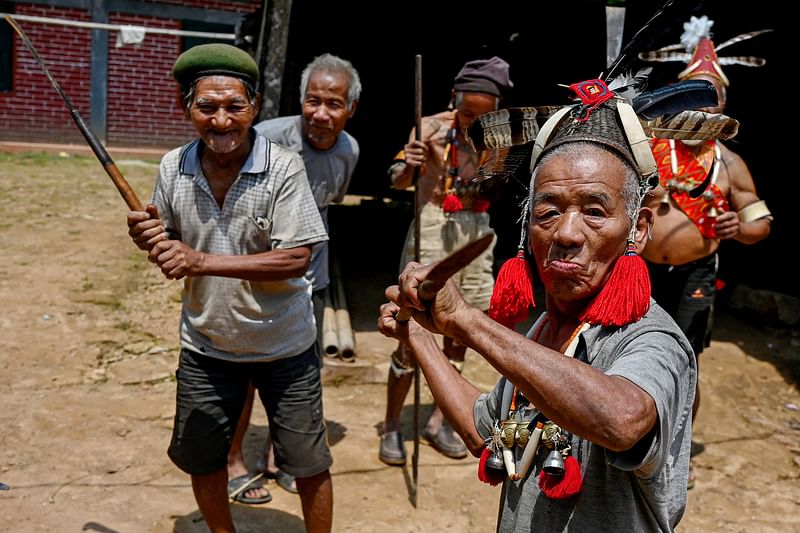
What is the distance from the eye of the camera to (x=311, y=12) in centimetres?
Result: 707

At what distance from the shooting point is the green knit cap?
3004mm

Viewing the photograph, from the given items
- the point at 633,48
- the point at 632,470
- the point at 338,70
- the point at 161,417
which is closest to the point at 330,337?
the point at 161,417

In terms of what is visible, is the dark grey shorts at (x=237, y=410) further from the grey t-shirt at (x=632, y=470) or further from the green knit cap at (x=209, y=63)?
the grey t-shirt at (x=632, y=470)

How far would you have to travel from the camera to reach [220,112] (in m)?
2.99

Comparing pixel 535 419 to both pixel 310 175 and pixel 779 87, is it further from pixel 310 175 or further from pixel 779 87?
pixel 779 87

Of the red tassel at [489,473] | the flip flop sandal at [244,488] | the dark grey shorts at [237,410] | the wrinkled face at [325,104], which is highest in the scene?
the wrinkled face at [325,104]

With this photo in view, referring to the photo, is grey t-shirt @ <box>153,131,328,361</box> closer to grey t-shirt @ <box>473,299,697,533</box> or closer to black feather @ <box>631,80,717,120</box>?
black feather @ <box>631,80,717,120</box>

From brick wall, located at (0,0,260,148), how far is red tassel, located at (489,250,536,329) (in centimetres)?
1369

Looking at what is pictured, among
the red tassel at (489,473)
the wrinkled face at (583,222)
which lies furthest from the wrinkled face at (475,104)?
the red tassel at (489,473)

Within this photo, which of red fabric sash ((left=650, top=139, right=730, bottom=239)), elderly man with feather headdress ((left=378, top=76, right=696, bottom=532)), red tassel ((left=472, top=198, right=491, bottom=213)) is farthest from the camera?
red tassel ((left=472, top=198, right=491, bottom=213))

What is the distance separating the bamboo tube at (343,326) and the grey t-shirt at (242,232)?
2.57m

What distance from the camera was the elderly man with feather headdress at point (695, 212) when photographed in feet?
14.0

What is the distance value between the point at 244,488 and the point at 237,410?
1078mm

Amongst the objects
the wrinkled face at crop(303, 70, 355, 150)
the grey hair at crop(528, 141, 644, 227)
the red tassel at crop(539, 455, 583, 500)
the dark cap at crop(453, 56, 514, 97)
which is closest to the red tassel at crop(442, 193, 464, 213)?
the dark cap at crop(453, 56, 514, 97)
